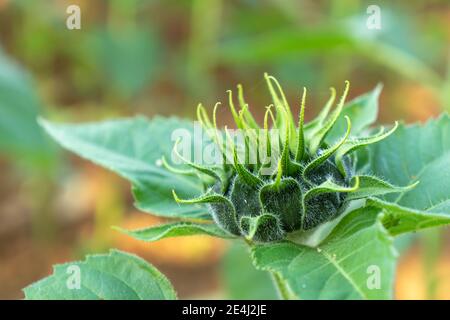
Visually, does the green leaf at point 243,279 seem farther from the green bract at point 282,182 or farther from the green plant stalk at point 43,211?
the green plant stalk at point 43,211

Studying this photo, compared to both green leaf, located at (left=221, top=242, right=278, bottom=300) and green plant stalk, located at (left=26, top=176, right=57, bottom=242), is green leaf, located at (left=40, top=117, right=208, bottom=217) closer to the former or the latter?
green leaf, located at (left=221, top=242, right=278, bottom=300)

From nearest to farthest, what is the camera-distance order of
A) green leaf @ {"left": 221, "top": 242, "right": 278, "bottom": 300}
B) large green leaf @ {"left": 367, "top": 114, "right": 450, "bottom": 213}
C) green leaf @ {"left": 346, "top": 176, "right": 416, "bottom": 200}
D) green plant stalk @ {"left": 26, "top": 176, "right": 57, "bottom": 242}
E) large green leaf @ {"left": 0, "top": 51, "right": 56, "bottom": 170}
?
green leaf @ {"left": 346, "top": 176, "right": 416, "bottom": 200}, large green leaf @ {"left": 367, "top": 114, "right": 450, "bottom": 213}, green leaf @ {"left": 221, "top": 242, "right": 278, "bottom": 300}, large green leaf @ {"left": 0, "top": 51, "right": 56, "bottom": 170}, green plant stalk @ {"left": 26, "top": 176, "right": 57, "bottom": 242}

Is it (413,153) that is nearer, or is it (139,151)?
(413,153)

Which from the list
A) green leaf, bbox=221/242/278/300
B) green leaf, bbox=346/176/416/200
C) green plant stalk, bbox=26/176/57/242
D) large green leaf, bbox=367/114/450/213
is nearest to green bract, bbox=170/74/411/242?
green leaf, bbox=346/176/416/200

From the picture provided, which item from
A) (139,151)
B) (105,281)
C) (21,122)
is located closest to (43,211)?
(21,122)

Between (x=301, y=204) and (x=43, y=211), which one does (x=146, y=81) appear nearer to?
(x=43, y=211)

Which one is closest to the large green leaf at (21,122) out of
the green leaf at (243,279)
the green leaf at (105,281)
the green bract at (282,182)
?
the green leaf at (243,279)
